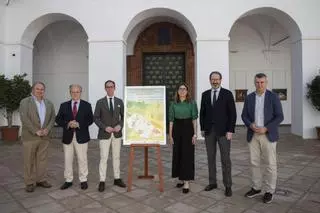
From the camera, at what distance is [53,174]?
18.1ft

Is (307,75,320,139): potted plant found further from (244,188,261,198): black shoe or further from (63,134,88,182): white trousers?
→ (63,134,88,182): white trousers

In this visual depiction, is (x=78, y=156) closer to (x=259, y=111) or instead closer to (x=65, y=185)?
(x=65, y=185)

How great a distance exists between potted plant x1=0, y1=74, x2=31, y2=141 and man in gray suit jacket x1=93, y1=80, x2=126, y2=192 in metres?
5.59

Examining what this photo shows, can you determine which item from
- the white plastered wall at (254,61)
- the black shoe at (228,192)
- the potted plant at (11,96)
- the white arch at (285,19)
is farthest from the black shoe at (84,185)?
the white plastered wall at (254,61)

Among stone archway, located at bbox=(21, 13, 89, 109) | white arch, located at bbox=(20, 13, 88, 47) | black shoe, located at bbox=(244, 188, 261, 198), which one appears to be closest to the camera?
black shoe, located at bbox=(244, 188, 261, 198)

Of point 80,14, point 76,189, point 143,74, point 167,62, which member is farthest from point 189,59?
point 76,189

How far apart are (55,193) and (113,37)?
6.00 meters

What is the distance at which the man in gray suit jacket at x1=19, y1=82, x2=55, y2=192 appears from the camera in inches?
178

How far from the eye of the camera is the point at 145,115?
4.71 meters

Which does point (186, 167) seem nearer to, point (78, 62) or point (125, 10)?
point (125, 10)

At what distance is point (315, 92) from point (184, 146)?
6.26m

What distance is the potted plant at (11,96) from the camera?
876 centimetres

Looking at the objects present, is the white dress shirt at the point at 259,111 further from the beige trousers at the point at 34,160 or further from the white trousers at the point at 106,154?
the beige trousers at the point at 34,160

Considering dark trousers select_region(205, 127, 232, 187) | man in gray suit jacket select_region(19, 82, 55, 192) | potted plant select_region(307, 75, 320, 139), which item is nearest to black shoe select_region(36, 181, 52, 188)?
man in gray suit jacket select_region(19, 82, 55, 192)
